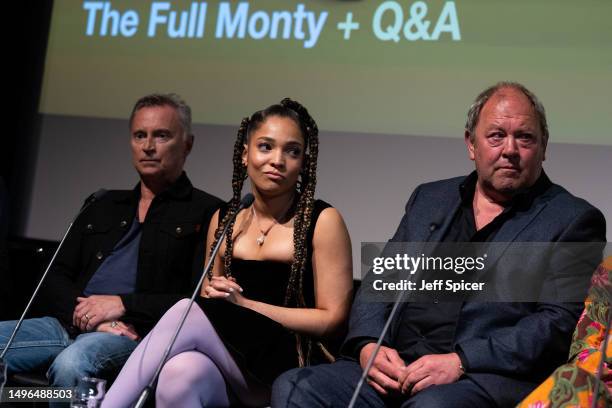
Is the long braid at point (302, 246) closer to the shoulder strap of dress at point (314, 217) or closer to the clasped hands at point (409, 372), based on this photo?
the shoulder strap of dress at point (314, 217)

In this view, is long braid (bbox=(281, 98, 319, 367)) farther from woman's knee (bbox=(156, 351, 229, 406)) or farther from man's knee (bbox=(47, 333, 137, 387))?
man's knee (bbox=(47, 333, 137, 387))

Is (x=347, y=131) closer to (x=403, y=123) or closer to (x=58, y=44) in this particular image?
(x=403, y=123)

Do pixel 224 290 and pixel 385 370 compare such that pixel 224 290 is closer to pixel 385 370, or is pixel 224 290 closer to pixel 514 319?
pixel 385 370

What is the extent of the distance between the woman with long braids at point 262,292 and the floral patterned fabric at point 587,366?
82cm

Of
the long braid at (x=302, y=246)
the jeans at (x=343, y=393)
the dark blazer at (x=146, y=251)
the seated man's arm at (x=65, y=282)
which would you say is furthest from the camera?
the seated man's arm at (x=65, y=282)

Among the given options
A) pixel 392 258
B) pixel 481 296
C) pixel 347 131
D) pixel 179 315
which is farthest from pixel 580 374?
pixel 347 131

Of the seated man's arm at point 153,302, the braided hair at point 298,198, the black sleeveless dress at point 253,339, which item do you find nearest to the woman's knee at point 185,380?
the black sleeveless dress at point 253,339

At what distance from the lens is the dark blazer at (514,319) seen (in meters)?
2.48

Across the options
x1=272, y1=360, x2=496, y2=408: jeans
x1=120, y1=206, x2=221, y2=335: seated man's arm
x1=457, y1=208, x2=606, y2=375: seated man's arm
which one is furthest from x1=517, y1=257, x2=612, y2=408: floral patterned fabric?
x1=120, y1=206, x2=221, y2=335: seated man's arm

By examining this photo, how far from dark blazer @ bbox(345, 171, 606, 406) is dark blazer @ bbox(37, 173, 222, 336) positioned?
2.82 feet

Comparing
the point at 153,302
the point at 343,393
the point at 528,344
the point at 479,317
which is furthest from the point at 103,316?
the point at 528,344

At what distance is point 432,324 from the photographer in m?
2.72

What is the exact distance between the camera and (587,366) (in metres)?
2.37

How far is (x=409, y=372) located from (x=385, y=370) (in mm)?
103
